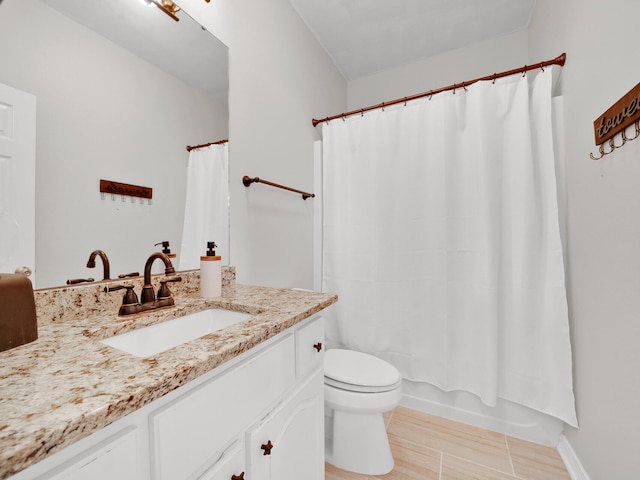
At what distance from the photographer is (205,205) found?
1.20 m

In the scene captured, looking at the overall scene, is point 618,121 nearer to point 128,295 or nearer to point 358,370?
point 358,370

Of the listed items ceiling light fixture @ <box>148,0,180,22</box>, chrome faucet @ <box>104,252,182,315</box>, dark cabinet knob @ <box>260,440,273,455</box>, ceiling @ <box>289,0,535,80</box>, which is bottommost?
dark cabinet knob @ <box>260,440,273,455</box>

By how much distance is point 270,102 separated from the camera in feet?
5.22

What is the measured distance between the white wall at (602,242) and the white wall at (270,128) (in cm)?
142

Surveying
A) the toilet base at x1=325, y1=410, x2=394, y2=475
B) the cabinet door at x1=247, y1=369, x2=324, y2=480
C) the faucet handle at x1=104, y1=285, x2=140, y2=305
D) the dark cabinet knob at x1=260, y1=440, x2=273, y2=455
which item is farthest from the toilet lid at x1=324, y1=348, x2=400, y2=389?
the faucet handle at x1=104, y1=285, x2=140, y2=305

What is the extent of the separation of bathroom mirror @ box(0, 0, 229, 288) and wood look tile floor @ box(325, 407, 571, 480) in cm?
135

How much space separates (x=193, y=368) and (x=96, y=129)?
80 centimetres

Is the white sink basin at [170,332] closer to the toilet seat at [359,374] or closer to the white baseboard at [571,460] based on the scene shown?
the toilet seat at [359,374]

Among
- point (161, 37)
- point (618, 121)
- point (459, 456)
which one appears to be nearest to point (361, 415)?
point (459, 456)

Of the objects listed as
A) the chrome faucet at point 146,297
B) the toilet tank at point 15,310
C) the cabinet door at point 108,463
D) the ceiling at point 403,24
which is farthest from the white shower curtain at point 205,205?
the ceiling at point 403,24

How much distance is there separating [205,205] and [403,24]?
1.85m

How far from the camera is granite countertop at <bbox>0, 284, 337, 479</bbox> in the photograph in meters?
0.32

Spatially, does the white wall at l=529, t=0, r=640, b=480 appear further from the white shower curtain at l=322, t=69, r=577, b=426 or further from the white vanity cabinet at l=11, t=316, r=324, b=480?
the white vanity cabinet at l=11, t=316, r=324, b=480

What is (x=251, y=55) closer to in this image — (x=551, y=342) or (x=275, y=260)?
(x=275, y=260)
